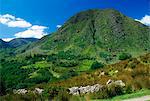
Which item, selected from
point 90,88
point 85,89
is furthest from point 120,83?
point 85,89

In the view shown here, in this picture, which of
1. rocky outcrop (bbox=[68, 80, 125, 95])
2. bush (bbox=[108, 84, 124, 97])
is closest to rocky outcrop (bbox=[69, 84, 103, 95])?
rocky outcrop (bbox=[68, 80, 125, 95])

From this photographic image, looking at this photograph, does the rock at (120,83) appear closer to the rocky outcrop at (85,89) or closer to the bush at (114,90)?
the bush at (114,90)

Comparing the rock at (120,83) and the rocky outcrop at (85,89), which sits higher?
the rock at (120,83)

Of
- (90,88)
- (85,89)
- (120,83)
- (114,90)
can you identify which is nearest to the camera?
(114,90)

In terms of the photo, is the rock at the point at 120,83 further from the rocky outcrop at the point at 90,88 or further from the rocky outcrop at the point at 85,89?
the rocky outcrop at the point at 85,89

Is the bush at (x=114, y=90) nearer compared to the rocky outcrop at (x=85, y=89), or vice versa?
the bush at (x=114, y=90)

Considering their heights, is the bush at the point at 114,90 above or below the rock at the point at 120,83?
below

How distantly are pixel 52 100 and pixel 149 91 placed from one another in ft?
13.6

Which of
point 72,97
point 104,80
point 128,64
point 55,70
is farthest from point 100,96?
point 55,70

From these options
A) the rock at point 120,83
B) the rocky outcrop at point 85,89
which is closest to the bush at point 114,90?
the rock at point 120,83

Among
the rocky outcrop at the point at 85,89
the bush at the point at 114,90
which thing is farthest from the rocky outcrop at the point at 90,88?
the bush at the point at 114,90

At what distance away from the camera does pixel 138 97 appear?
46.5 ft

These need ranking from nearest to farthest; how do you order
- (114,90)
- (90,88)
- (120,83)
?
1. (114,90)
2. (120,83)
3. (90,88)

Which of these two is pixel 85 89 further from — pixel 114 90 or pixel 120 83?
pixel 114 90
